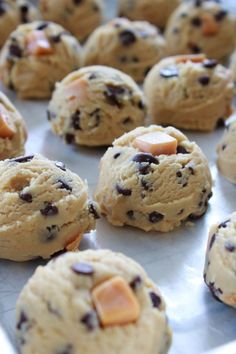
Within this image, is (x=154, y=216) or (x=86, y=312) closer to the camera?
(x=86, y=312)

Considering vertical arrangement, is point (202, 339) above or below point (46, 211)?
below

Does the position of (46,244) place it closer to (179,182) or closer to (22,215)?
(22,215)

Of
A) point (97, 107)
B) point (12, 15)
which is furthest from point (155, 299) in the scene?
point (12, 15)

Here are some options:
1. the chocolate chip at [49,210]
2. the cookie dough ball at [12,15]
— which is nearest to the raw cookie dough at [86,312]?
the chocolate chip at [49,210]

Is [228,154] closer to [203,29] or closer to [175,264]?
[175,264]

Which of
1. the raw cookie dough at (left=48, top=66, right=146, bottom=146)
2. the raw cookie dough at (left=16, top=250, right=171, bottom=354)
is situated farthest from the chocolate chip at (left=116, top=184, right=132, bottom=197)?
the raw cookie dough at (left=16, top=250, right=171, bottom=354)

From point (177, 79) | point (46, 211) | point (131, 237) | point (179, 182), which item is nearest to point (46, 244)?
point (46, 211)
